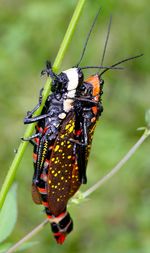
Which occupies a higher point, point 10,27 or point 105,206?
point 10,27

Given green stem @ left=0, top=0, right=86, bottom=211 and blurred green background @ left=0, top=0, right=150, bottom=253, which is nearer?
green stem @ left=0, top=0, right=86, bottom=211

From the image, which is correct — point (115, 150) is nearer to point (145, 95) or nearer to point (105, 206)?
point (105, 206)

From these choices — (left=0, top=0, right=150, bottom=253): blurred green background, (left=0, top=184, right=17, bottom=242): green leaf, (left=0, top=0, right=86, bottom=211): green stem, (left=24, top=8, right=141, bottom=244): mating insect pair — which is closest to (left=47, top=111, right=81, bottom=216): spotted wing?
(left=24, top=8, right=141, bottom=244): mating insect pair

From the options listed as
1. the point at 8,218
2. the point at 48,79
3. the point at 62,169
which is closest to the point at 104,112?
the point at 62,169

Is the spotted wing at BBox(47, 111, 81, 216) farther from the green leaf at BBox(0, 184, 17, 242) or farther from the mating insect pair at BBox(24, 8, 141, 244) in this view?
the green leaf at BBox(0, 184, 17, 242)

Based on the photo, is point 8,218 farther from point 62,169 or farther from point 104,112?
point 104,112

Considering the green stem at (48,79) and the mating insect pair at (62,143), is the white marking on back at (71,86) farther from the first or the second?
the green stem at (48,79)

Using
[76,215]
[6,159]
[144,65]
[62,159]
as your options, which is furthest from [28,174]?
[62,159]
